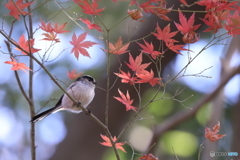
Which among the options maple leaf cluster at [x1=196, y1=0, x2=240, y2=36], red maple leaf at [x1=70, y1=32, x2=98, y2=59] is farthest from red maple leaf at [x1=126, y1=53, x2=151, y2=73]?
maple leaf cluster at [x1=196, y1=0, x2=240, y2=36]

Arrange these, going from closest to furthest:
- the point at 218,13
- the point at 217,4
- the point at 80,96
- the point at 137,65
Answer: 1. the point at 217,4
2. the point at 218,13
3. the point at 137,65
4. the point at 80,96

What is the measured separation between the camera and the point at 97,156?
4074 millimetres

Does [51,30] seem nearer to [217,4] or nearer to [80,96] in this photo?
[217,4]

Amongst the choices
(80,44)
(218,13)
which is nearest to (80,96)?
(80,44)

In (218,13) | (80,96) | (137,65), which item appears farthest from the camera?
(80,96)

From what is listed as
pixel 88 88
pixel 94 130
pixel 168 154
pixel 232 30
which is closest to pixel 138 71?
pixel 232 30

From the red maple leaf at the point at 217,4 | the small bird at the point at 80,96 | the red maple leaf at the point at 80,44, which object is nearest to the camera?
the red maple leaf at the point at 217,4

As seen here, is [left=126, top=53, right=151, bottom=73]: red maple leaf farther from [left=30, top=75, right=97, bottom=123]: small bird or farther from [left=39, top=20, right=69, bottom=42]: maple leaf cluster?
[left=30, top=75, right=97, bottom=123]: small bird

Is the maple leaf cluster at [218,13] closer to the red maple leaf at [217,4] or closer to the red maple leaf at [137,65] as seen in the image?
the red maple leaf at [217,4]

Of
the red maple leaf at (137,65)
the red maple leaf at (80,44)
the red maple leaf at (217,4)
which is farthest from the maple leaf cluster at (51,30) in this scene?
the red maple leaf at (217,4)

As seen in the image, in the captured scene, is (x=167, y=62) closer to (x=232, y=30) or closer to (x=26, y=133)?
(x=232, y=30)

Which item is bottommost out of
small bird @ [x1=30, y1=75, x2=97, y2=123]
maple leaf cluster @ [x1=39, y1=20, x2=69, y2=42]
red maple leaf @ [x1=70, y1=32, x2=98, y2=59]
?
small bird @ [x1=30, y1=75, x2=97, y2=123]

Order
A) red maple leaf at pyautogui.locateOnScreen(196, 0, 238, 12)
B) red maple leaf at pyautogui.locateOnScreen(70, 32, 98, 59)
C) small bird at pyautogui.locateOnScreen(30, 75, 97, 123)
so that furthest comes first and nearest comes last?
small bird at pyautogui.locateOnScreen(30, 75, 97, 123)
red maple leaf at pyautogui.locateOnScreen(70, 32, 98, 59)
red maple leaf at pyautogui.locateOnScreen(196, 0, 238, 12)

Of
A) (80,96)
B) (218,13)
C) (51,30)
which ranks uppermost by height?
(51,30)
